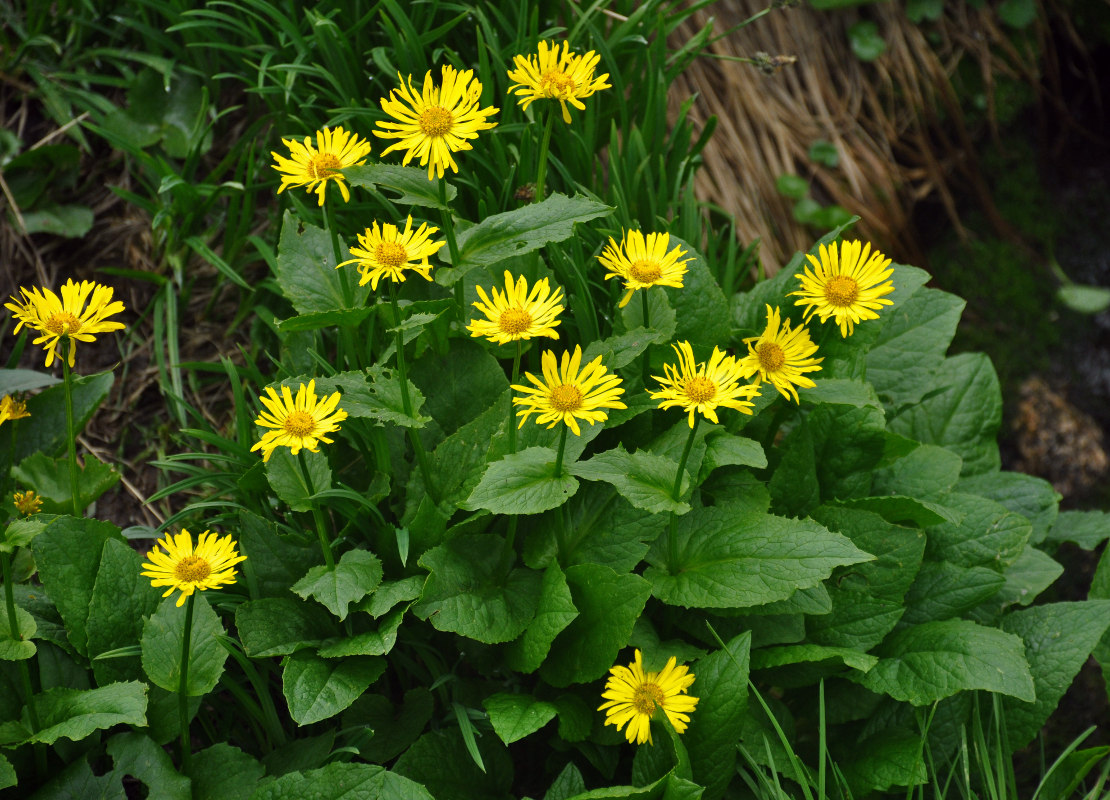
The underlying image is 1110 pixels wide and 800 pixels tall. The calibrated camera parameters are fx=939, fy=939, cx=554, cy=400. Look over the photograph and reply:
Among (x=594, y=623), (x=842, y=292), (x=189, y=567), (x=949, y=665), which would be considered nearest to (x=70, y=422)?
(x=189, y=567)

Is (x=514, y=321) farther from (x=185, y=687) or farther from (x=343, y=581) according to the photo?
(x=185, y=687)

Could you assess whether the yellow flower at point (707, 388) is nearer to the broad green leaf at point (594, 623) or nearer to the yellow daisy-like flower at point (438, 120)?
the broad green leaf at point (594, 623)

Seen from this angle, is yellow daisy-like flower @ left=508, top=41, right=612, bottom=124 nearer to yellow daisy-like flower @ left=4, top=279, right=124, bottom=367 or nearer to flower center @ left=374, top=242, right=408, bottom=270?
flower center @ left=374, top=242, right=408, bottom=270

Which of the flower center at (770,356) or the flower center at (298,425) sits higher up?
the flower center at (298,425)

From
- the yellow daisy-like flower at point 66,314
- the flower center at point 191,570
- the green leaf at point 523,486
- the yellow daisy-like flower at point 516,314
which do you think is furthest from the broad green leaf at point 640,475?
the yellow daisy-like flower at point 66,314

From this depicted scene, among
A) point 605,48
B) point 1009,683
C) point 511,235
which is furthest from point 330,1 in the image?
point 1009,683

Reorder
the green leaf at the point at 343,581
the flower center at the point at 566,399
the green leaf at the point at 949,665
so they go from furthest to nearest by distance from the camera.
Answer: the green leaf at the point at 949,665
the green leaf at the point at 343,581
the flower center at the point at 566,399

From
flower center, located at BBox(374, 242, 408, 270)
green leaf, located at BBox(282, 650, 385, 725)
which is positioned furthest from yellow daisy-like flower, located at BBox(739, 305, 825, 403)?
green leaf, located at BBox(282, 650, 385, 725)

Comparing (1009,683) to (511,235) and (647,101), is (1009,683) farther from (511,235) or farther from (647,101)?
(647,101)
